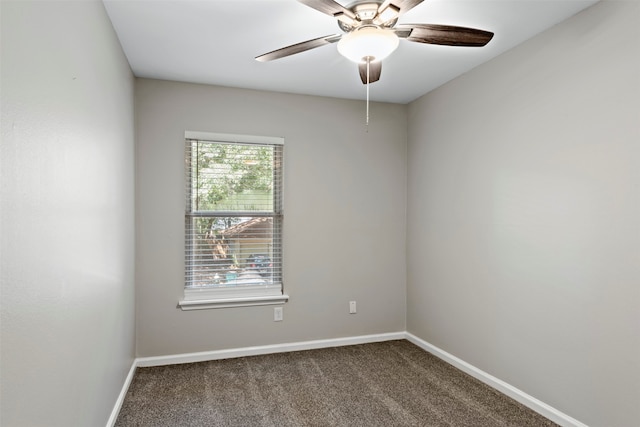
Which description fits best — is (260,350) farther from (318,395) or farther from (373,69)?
(373,69)

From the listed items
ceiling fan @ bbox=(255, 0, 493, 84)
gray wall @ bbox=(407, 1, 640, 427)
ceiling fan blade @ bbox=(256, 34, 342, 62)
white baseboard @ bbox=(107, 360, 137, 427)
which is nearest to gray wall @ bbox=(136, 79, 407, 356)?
white baseboard @ bbox=(107, 360, 137, 427)

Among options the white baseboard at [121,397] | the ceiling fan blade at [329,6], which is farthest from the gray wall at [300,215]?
the ceiling fan blade at [329,6]

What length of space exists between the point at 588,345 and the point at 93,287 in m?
2.68

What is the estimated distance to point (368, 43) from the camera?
1907 mm

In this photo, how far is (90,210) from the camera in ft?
5.98

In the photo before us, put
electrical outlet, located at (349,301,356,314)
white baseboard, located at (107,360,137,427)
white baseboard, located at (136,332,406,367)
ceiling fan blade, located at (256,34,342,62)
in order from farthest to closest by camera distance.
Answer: electrical outlet, located at (349,301,356,314) → white baseboard, located at (136,332,406,367) → white baseboard, located at (107,360,137,427) → ceiling fan blade, located at (256,34,342,62)

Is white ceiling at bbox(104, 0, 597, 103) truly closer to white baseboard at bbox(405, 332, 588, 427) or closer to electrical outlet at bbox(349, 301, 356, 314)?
electrical outlet at bbox(349, 301, 356, 314)

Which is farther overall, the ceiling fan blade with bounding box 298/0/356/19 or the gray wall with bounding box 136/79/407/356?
the gray wall with bounding box 136/79/407/356

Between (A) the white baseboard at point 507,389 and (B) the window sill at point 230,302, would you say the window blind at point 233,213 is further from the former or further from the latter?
(A) the white baseboard at point 507,389

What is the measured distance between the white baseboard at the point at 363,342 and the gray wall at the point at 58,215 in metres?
0.86

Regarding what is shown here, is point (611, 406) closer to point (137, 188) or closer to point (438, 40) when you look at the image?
point (438, 40)

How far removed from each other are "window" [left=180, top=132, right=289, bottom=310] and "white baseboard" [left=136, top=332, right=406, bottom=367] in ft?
1.36

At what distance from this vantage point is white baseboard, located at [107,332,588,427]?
8.02ft

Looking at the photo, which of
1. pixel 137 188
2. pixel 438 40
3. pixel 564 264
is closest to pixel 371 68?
pixel 438 40
